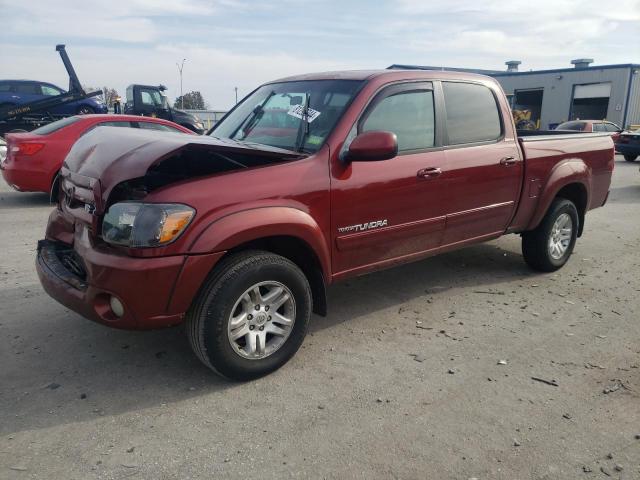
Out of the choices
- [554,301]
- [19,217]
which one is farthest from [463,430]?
[19,217]

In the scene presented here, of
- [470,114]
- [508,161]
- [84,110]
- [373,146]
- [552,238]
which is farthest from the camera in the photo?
[84,110]

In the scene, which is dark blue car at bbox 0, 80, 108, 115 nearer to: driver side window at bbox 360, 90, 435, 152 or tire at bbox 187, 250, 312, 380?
driver side window at bbox 360, 90, 435, 152

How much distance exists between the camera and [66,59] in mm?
18938

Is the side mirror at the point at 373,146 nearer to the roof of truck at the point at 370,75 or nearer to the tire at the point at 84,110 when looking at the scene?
the roof of truck at the point at 370,75

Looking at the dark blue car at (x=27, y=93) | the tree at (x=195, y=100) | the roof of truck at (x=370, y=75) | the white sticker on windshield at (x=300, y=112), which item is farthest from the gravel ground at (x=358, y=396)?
the tree at (x=195, y=100)

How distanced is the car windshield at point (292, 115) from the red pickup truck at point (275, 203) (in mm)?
12

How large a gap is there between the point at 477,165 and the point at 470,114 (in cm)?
48

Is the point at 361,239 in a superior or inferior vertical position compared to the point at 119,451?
superior

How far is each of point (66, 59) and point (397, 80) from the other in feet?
61.0

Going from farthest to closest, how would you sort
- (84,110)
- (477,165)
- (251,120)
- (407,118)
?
(84,110) → (477,165) → (251,120) → (407,118)

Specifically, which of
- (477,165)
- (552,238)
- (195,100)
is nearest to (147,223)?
(477,165)

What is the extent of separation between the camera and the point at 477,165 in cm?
441

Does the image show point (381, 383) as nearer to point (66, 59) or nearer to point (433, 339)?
point (433, 339)

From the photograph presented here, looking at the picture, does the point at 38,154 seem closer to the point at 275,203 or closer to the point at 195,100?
the point at 275,203
